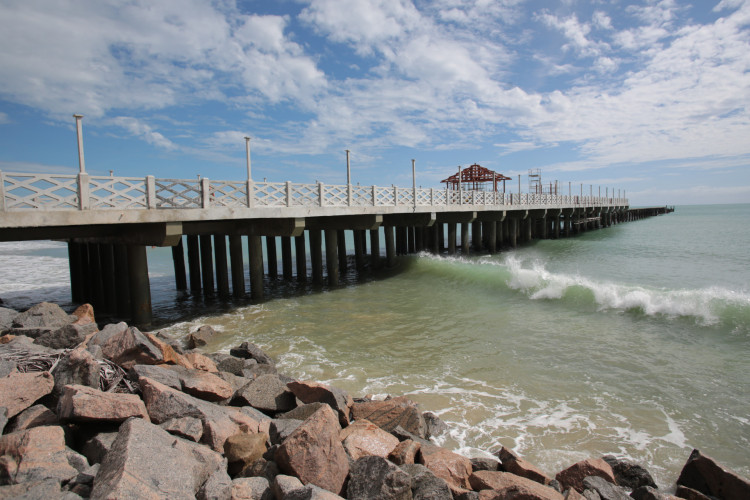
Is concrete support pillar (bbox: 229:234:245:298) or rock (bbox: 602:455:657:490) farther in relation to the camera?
concrete support pillar (bbox: 229:234:245:298)

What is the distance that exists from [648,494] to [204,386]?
206 inches

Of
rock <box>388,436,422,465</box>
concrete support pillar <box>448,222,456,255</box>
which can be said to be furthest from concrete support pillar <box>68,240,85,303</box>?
concrete support pillar <box>448,222,456,255</box>

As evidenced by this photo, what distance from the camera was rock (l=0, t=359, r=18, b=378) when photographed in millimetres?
5043

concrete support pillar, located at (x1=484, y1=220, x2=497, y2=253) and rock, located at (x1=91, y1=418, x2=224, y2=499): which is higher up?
concrete support pillar, located at (x1=484, y1=220, x2=497, y2=253)

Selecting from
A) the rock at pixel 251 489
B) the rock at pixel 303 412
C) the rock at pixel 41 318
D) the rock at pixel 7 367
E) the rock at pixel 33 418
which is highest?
the rock at pixel 7 367

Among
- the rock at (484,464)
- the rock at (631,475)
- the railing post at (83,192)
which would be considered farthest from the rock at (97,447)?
the railing post at (83,192)

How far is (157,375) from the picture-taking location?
5324 millimetres

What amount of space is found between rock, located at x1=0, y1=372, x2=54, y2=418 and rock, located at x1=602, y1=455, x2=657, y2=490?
255 inches

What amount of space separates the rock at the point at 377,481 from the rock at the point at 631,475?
111 inches

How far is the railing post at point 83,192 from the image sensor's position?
9938mm

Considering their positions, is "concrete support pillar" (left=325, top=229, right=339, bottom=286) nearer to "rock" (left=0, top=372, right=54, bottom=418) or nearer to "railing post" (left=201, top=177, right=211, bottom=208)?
"railing post" (left=201, top=177, right=211, bottom=208)

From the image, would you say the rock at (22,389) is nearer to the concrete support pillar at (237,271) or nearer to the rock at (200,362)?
the rock at (200,362)

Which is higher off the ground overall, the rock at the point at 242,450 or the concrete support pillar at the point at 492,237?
the concrete support pillar at the point at 492,237

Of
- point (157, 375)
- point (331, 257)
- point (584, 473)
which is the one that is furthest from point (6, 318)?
point (584, 473)
